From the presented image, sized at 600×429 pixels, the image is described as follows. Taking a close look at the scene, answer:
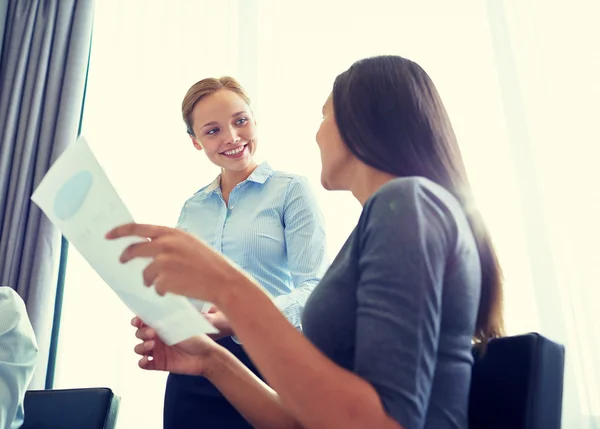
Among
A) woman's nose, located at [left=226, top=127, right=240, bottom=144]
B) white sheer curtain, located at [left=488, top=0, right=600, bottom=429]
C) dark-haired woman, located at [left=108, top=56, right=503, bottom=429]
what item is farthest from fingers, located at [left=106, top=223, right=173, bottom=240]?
white sheer curtain, located at [left=488, top=0, right=600, bottom=429]

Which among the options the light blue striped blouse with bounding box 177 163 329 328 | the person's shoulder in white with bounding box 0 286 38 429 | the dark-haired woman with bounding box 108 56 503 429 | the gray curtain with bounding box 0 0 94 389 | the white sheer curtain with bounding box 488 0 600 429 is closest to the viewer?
the dark-haired woman with bounding box 108 56 503 429

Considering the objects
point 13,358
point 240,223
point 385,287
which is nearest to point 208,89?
point 240,223

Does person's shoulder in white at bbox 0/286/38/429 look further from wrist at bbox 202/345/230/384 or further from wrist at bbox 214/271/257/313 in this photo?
wrist at bbox 214/271/257/313

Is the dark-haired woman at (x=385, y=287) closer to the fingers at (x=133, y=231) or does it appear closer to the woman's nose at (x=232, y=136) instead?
the fingers at (x=133, y=231)

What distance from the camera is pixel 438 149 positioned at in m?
0.77

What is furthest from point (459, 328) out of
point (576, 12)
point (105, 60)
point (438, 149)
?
point (105, 60)

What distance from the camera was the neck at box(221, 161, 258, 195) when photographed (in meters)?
1.61

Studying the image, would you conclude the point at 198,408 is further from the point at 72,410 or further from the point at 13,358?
the point at 13,358

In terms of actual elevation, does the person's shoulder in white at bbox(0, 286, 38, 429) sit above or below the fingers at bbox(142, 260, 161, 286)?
below

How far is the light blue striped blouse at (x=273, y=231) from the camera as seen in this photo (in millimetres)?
1368

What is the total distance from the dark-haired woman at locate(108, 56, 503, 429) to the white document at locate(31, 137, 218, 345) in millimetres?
23

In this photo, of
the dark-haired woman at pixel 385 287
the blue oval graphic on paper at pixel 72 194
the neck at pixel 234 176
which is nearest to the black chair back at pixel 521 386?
the dark-haired woman at pixel 385 287

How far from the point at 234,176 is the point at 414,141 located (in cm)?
93

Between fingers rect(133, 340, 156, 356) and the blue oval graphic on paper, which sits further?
fingers rect(133, 340, 156, 356)
